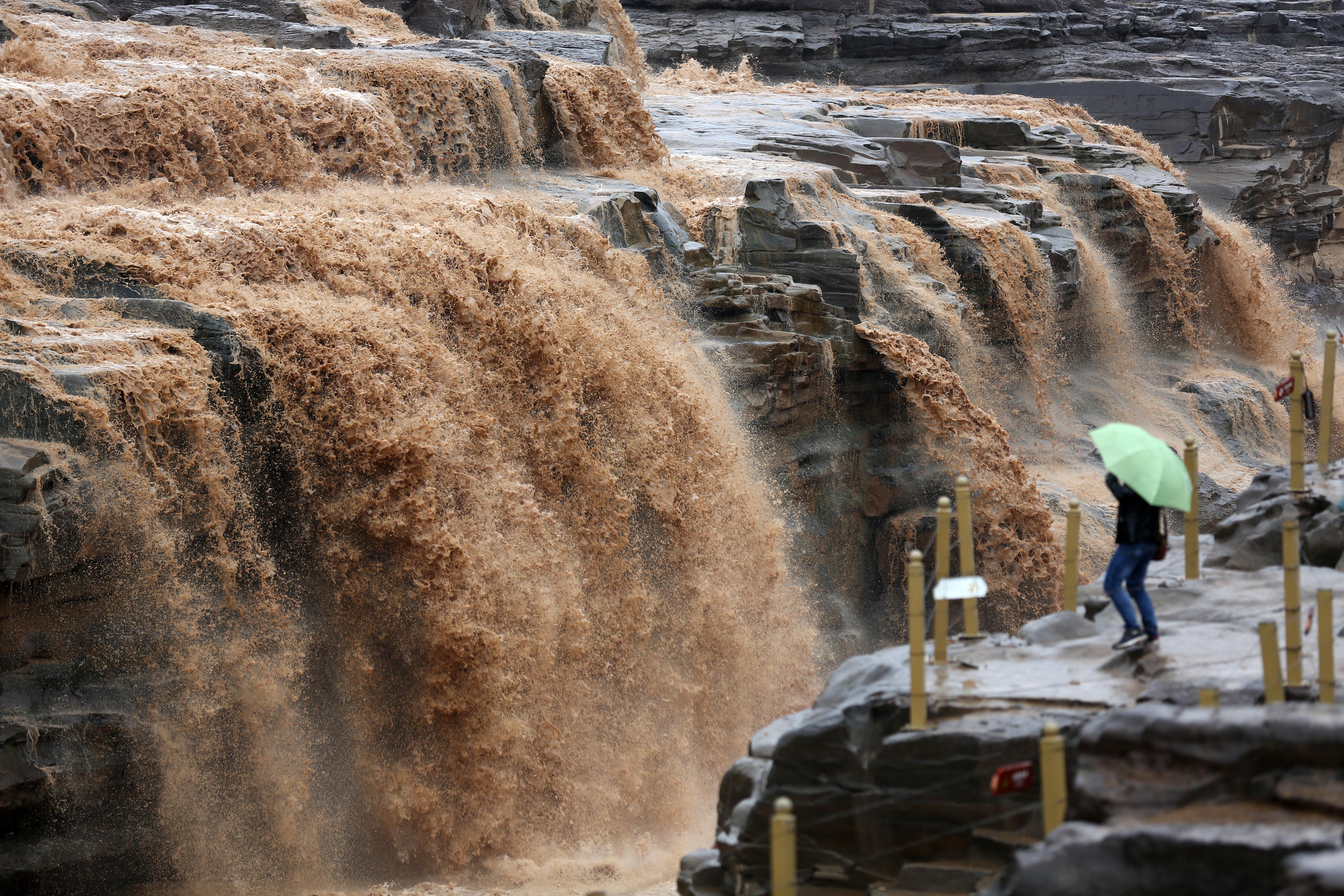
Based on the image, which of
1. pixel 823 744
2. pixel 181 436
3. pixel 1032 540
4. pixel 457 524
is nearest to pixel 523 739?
pixel 457 524

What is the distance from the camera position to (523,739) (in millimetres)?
9508

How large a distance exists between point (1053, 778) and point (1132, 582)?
1.81 metres

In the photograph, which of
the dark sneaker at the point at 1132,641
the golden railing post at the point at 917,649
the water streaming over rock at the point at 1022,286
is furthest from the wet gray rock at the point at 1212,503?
the golden railing post at the point at 917,649

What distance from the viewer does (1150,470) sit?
589cm

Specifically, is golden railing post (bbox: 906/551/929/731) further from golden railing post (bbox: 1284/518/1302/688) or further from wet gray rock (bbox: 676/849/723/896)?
golden railing post (bbox: 1284/518/1302/688)

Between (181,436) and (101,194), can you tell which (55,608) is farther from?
(101,194)

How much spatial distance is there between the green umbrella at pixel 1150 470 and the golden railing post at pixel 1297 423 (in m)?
1.42

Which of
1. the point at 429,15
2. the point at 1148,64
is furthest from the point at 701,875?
the point at 1148,64

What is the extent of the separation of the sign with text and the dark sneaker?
1239 millimetres

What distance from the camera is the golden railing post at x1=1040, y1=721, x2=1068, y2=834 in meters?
4.58

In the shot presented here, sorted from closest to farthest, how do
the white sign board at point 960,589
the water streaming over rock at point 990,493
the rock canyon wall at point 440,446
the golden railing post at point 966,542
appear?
the white sign board at point 960,589 < the golden railing post at point 966,542 < the rock canyon wall at point 440,446 < the water streaming over rock at point 990,493

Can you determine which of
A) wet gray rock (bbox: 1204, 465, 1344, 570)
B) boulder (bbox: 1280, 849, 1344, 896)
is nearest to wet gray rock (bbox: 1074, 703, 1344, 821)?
boulder (bbox: 1280, 849, 1344, 896)

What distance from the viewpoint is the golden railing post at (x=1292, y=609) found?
5.23m

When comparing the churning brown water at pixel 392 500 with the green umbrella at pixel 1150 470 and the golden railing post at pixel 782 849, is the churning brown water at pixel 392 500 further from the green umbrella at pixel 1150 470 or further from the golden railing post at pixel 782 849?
the green umbrella at pixel 1150 470
